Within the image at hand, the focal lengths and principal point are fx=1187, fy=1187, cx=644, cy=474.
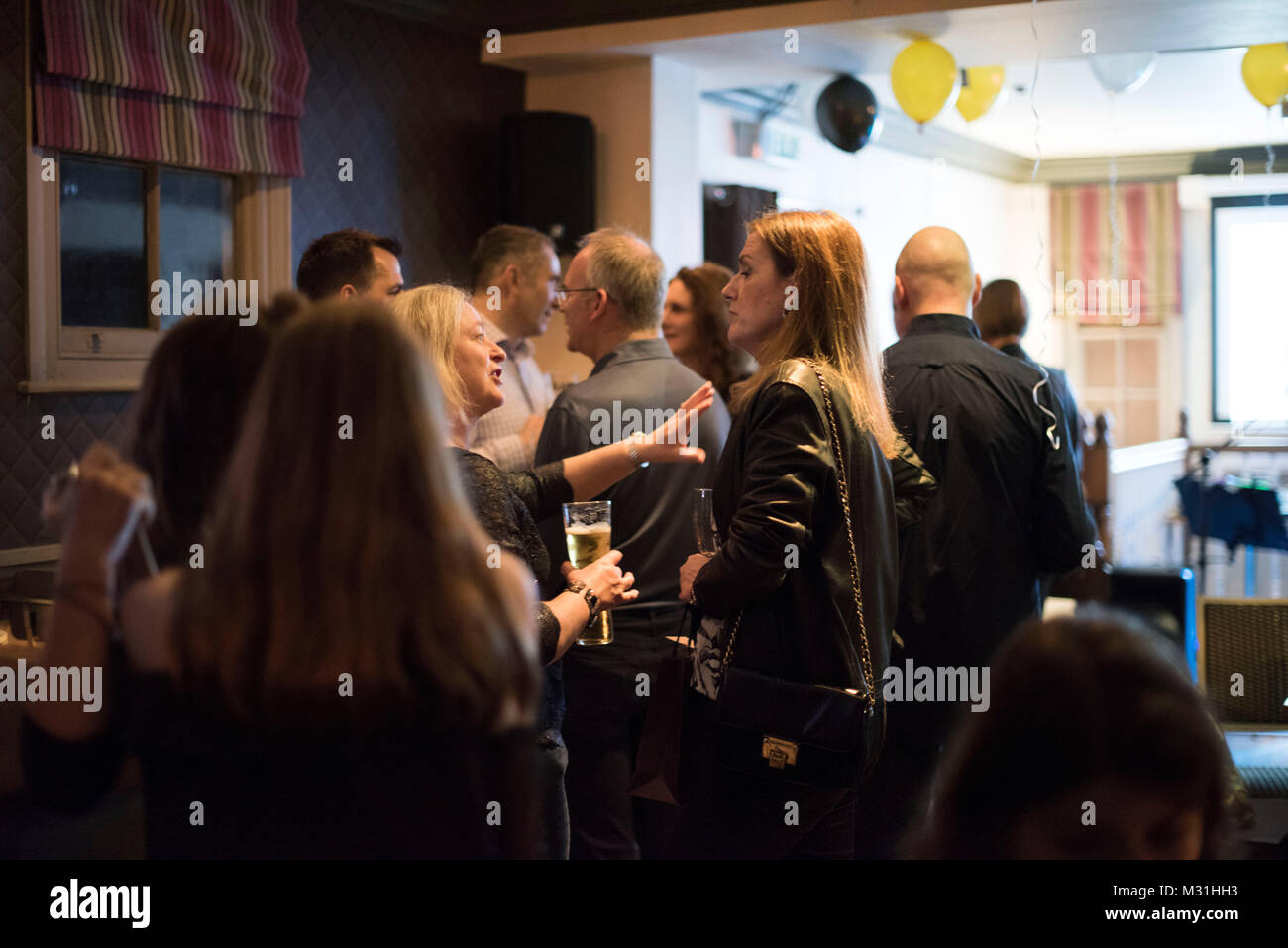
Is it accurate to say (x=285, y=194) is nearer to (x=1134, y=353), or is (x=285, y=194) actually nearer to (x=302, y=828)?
(x=302, y=828)

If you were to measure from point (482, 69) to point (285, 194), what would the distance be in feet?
4.48

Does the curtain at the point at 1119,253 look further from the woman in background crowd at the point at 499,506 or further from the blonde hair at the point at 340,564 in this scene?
the blonde hair at the point at 340,564

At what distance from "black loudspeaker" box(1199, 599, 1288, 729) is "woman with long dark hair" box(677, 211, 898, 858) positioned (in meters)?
1.58

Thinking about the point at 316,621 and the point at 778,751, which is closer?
the point at 316,621

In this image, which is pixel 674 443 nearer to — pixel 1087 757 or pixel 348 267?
pixel 348 267

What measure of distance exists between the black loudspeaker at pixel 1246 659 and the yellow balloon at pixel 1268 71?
234 centimetres

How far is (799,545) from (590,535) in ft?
1.23

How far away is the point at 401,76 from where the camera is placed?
15.8ft

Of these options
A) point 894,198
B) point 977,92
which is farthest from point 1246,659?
point 894,198

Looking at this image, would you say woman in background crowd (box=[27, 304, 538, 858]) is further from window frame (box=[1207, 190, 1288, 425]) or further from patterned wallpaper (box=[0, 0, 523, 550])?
window frame (box=[1207, 190, 1288, 425])

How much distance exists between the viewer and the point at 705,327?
3.45 metres

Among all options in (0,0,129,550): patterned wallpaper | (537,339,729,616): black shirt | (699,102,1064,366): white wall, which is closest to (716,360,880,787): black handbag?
(537,339,729,616): black shirt
